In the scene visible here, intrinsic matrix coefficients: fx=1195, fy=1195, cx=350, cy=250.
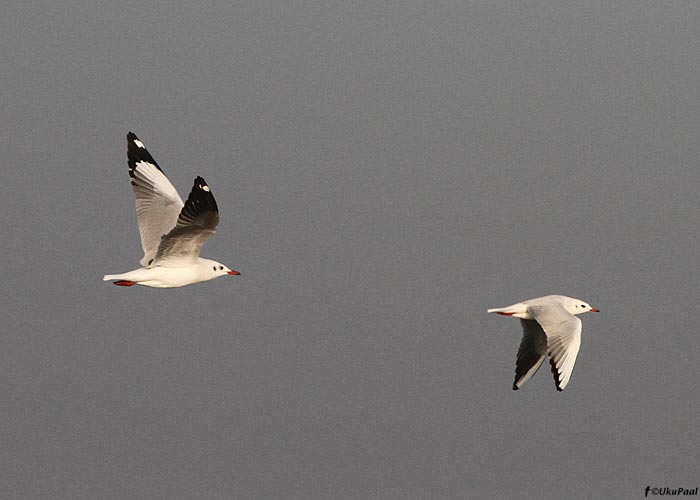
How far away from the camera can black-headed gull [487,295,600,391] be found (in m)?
14.3

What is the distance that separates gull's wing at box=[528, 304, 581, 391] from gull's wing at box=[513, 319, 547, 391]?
948 millimetres

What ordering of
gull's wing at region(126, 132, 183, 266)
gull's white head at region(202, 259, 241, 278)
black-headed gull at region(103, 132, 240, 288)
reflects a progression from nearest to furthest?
1. black-headed gull at region(103, 132, 240, 288)
2. gull's white head at region(202, 259, 241, 278)
3. gull's wing at region(126, 132, 183, 266)

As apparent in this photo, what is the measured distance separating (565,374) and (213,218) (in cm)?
455

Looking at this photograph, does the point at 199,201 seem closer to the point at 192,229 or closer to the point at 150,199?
the point at 192,229

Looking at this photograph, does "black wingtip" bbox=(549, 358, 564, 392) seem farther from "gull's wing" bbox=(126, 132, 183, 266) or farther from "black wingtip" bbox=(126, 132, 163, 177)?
"black wingtip" bbox=(126, 132, 163, 177)

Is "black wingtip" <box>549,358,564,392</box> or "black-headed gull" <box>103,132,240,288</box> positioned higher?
"black-headed gull" <box>103,132,240,288</box>

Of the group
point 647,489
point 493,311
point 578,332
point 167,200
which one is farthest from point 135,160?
point 647,489

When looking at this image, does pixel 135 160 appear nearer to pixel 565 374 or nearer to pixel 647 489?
pixel 565 374

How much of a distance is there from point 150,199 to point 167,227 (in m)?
0.66

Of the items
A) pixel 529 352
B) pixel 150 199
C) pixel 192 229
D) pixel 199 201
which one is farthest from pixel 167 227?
pixel 529 352

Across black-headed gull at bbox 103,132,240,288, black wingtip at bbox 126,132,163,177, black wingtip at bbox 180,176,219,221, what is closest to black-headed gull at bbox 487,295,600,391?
black-headed gull at bbox 103,132,240,288

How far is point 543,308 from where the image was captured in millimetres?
15281

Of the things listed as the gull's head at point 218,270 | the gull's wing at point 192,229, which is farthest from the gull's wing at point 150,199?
the gull's head at point 218,270

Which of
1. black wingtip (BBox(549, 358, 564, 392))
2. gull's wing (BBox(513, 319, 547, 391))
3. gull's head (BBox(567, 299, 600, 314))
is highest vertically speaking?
gull's head (BBox(567, 299, 600, 314))
